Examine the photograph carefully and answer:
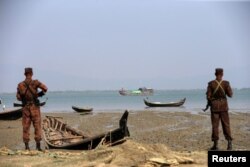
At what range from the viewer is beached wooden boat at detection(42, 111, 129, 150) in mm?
10586

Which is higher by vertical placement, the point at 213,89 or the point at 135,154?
the point at 213,89

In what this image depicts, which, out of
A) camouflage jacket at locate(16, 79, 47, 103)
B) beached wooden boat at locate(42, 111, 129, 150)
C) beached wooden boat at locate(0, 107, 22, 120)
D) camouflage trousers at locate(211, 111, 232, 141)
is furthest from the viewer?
beached wooden boat at locate(0, 107, 22, 120)

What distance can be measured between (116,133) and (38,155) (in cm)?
233

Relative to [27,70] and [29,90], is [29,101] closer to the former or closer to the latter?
[29,90]

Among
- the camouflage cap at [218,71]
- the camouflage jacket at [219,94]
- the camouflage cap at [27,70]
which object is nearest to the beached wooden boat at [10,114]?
the camouflage cap at [27,70]

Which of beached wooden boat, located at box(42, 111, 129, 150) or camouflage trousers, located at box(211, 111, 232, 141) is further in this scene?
beached wooden boat, located at box(42, 111, 129, 150)

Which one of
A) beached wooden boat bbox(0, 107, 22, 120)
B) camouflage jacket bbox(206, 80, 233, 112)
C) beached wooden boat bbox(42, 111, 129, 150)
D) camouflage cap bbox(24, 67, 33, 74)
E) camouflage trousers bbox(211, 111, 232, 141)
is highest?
camouflage cap bbox(24, 67, 33, 74)

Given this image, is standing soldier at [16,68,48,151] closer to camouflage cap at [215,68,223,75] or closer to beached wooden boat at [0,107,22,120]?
camouflage cap at [215,68,223,75]

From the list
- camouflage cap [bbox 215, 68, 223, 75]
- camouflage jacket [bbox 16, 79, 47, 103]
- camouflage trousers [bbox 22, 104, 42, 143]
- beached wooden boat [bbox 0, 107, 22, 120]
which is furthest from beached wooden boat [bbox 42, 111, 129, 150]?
beached wooden boat [bbox 0, 107, 22, 120]

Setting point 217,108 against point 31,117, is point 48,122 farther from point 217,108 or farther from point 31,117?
point 217,108

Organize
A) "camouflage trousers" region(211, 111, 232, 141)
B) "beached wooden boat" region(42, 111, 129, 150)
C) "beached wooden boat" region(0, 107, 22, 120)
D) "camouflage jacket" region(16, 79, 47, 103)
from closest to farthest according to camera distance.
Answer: "camouflage trousers" region(211, 111, 232, 141), "beached wooden boat" region(42, 111, 129, 150), "camouflage jacket" region(16, 79, 47, 103), "beached wooden boat" region(0, 107, 22, 120)

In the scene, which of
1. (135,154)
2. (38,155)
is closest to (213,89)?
(135,154)

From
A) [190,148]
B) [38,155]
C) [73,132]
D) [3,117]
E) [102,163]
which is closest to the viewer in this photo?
[102,163]

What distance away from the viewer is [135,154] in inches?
313
